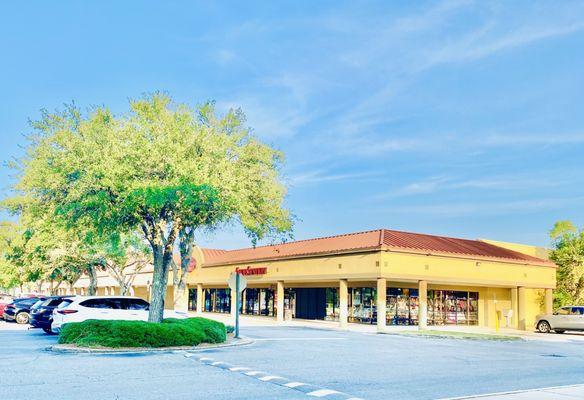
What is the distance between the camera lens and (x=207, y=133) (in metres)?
23.7

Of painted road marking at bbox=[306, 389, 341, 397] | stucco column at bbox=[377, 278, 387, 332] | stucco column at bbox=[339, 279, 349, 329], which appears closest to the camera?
painted road marking at bbox=[306, 389, 341, 397]

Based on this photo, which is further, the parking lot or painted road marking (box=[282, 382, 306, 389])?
painted road marking (box=[282, 382, 306, 389])

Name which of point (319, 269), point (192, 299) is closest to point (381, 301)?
point (319, 269)

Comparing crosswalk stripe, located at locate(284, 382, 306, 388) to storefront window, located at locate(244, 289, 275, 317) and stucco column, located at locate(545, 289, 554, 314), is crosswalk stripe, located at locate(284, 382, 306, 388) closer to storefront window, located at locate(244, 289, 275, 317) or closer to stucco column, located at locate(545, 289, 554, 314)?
stucco column, located at locate(545, 289, 554, 314)

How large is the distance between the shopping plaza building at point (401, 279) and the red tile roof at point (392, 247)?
8 cm

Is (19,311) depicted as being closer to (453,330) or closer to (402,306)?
(402,306)

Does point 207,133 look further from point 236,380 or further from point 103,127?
point 236,380

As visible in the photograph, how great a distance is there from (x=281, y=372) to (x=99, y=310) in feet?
37.7

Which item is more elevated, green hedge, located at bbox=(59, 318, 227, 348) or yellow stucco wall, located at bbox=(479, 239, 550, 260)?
yellow stucco wall, located at bbox=(479, 239, 550, 260)

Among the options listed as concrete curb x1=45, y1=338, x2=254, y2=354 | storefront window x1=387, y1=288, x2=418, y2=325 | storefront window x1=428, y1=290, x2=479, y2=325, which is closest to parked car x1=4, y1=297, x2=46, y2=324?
concrete curb x1=45, y1=338, x2=254, y2=354

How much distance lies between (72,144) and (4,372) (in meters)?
10.7

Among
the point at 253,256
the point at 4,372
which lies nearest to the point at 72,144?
the point at 4,372

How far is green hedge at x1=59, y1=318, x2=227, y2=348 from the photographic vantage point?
61.2ft

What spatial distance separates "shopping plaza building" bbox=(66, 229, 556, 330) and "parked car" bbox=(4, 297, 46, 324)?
53.1 feet
